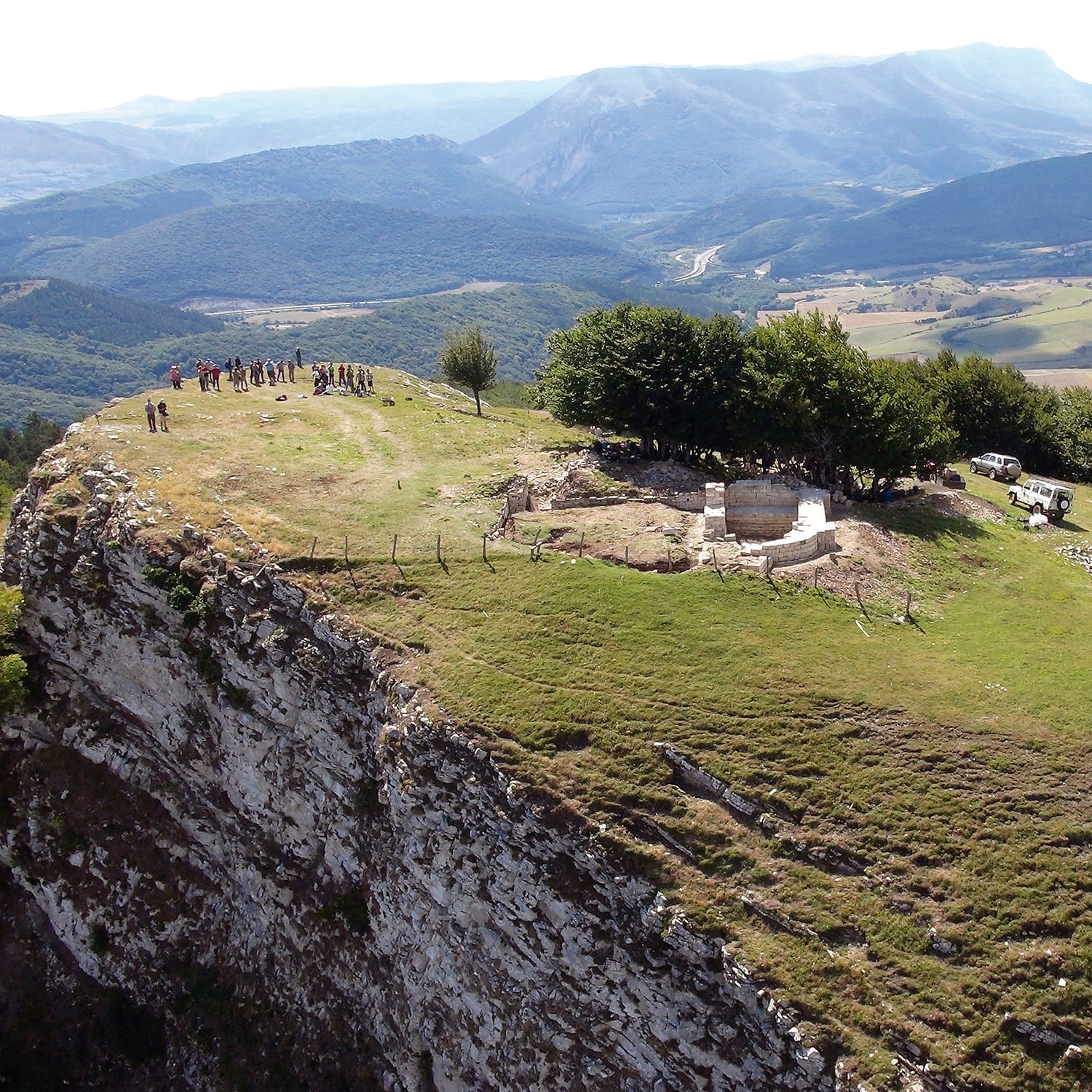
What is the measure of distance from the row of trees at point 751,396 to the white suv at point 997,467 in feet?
36.5

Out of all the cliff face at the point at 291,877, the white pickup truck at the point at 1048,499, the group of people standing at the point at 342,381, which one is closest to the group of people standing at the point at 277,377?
the group of people standing at the point at 342,381

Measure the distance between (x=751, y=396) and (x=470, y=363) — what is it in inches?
996

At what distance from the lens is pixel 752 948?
2270 centimetres

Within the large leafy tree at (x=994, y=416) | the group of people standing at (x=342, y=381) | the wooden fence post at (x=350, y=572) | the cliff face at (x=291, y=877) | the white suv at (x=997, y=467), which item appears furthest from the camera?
the large leafy tree at (x=994, y=416)

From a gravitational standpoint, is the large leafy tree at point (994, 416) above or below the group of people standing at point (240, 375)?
below

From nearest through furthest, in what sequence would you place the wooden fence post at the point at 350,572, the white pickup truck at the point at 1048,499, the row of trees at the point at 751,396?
the wooden fence post at the point at 350,572 < the row of trees at the point at 751,396 < the white pickup truck at the point at 1048,499

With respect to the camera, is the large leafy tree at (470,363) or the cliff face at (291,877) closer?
the cliff face at (291,877)

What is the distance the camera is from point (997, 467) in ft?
195

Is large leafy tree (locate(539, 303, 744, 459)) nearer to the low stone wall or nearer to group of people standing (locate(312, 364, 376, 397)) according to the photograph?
the low stone wall

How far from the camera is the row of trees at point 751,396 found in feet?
143

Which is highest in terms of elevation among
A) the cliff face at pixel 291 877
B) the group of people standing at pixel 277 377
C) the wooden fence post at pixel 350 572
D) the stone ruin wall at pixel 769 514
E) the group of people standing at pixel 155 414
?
the group of people standing at pixel 277 377

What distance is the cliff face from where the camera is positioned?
80.6ft

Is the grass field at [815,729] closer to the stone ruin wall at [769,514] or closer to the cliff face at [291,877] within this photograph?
the cliff face at [291,877]

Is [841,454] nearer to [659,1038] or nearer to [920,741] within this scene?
[920,741]
